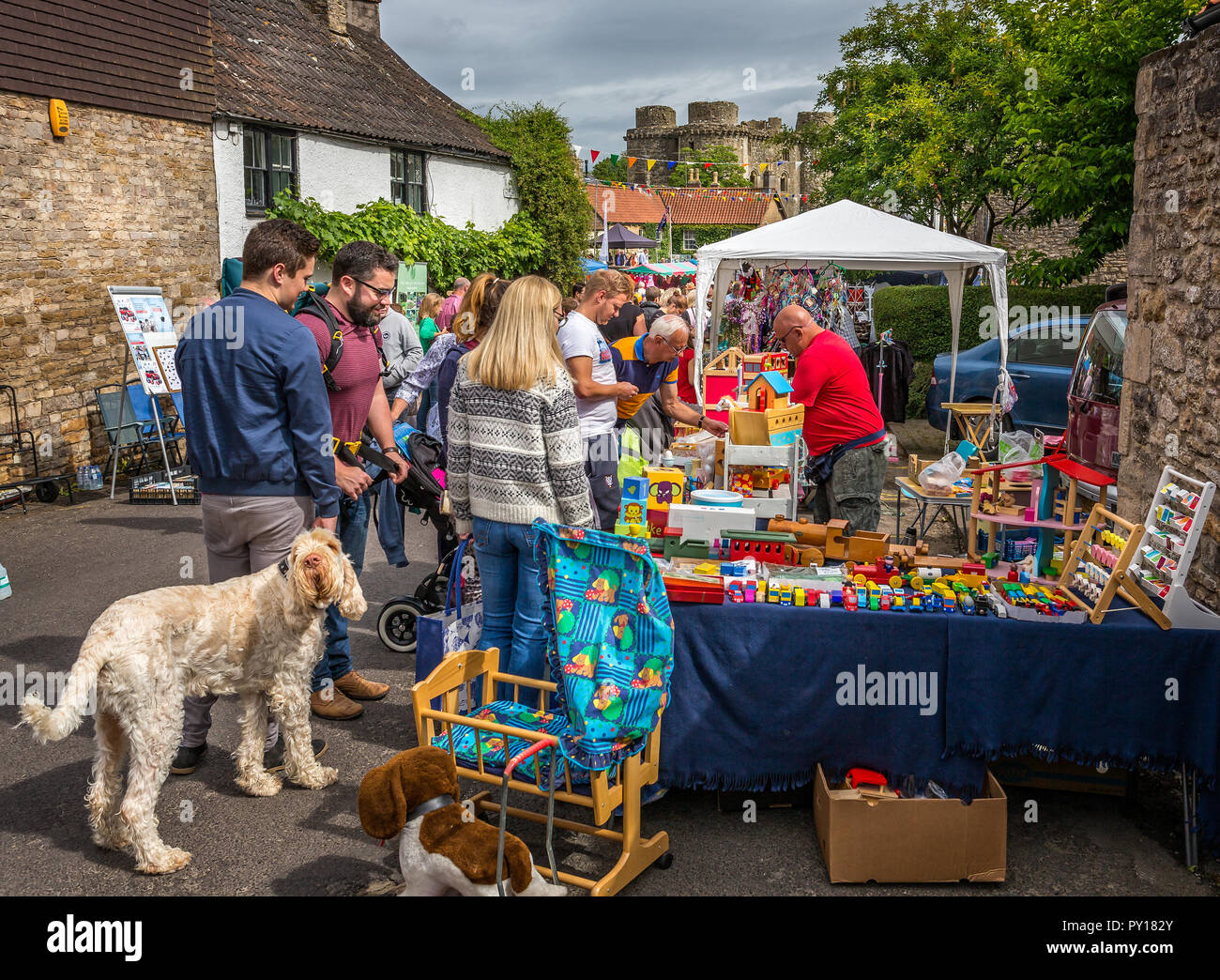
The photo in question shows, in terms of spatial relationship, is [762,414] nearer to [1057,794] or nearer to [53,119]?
[1057,794]

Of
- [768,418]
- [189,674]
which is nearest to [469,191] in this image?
[768,418]

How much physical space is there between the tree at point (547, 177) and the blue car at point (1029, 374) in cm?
1242

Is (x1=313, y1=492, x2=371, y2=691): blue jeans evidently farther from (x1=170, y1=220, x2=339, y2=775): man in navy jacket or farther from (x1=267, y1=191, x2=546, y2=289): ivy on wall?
(x1=267, y1=191, x2=546, y2=289): ivy on wall

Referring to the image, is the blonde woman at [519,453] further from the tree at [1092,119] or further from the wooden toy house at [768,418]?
the tree at [1092,119]

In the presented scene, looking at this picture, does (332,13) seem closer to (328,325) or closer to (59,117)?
(59,117)

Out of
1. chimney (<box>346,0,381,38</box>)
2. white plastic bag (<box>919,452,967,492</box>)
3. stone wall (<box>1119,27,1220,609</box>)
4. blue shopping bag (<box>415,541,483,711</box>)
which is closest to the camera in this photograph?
blue shopping bag (<box>415,541,483,711</box>)

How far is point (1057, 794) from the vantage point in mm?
4457

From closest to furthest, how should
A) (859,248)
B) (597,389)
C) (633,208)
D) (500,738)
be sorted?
1. (500,738)
2. (597,389)
3. (859,248)
4. (633,208)

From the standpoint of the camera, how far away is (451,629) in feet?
14.5

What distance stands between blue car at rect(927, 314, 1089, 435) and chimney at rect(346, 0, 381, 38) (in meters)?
15.7

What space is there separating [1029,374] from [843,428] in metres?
6.61

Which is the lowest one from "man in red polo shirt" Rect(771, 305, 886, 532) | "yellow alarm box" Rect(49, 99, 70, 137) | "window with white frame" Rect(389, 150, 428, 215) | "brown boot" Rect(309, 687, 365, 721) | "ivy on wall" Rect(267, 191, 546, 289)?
"brown boot" Rect(309, 687, 365, 721)

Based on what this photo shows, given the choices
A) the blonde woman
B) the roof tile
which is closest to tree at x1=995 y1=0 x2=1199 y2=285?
the blonde woman

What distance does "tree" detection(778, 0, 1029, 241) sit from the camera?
67.8 ft
